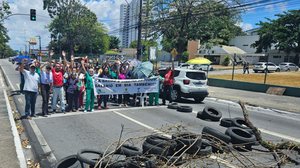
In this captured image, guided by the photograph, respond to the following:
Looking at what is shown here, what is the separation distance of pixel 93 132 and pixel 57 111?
3663 millimetres

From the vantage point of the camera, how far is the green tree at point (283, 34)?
60197mm

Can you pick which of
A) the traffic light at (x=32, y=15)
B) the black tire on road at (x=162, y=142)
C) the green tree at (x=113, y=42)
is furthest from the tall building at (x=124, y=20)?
the black tire on road at (x=162, y=142)

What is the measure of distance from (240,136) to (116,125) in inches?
154

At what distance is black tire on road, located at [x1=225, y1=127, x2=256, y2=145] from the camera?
752cm

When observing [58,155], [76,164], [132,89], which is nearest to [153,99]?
[132,89]

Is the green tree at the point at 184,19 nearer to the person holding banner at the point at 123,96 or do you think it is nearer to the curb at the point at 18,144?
the person holding banner at the point at 123,96


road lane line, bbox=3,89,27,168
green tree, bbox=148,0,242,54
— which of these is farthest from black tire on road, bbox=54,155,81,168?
green tree, bbox=148,0,242,54

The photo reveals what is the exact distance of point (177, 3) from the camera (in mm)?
38844

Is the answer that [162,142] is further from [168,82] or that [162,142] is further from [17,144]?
[168,82]

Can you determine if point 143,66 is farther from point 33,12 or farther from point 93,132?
point 33,12

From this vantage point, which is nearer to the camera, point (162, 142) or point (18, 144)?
point (162, 142)

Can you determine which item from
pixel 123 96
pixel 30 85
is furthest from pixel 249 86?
pixel 30 85

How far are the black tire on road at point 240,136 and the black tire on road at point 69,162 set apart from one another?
13.0 ft

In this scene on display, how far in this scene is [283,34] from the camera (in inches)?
2442
